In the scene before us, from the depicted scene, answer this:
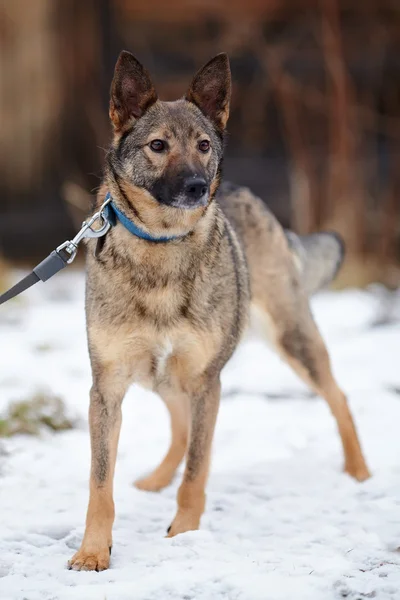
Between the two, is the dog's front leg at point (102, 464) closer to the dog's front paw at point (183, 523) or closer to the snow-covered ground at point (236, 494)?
the snow-covered ground at point (236, 494)

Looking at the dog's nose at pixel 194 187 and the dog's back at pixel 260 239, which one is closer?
the dog's nose at pixel 194 187

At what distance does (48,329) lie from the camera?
22.4 ft

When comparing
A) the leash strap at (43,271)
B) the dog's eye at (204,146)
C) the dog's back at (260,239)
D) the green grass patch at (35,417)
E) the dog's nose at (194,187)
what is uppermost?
the dog's eye at (204,146)

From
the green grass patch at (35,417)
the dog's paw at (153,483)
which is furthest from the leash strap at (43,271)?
the green grass patch at (35,417)

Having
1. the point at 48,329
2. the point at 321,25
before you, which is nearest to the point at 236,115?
the point at 321,25

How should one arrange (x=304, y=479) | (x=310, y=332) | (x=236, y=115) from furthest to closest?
(x=236, y=115)
(x=310, y=332)
(x=304, y=479)

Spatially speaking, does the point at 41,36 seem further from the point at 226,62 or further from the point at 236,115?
the point at 226,62

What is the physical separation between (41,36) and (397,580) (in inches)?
274

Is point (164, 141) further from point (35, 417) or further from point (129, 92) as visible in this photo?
→ point (35, 417)

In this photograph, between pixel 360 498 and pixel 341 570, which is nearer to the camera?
pixel 341 570

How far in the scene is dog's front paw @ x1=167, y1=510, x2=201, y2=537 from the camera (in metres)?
3.49

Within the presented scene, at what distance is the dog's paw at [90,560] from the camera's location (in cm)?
310

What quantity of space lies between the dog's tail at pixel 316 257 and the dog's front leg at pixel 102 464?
1.66m

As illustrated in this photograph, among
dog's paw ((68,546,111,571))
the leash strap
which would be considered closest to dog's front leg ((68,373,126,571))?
dog's paw ((68,546,111,571))
